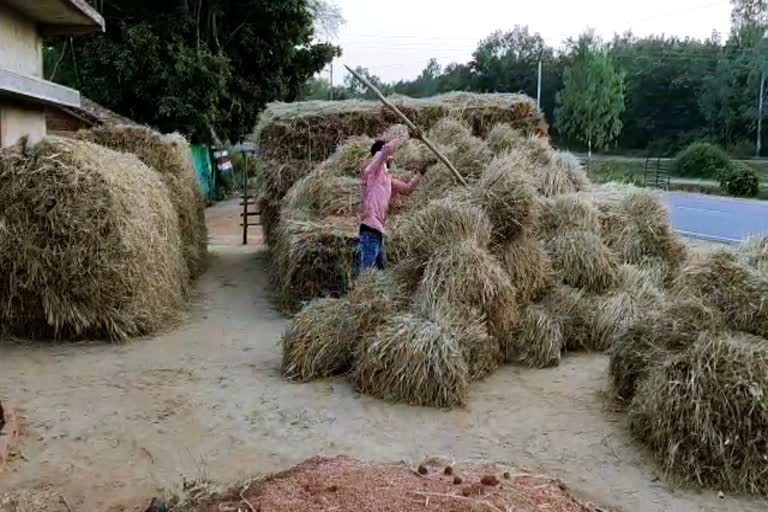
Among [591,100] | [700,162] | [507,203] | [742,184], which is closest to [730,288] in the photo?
[507,203]

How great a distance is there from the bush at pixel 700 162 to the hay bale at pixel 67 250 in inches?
1275

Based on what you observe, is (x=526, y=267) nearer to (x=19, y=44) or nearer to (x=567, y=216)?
(x=567, y=216)

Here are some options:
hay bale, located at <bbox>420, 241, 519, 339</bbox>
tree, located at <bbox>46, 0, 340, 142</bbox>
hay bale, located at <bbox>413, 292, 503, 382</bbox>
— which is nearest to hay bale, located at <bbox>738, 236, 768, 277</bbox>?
hay bale, located at <bbox>420, 241, 519, 339</bbox>

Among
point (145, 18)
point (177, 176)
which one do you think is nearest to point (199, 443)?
point (177, 176)

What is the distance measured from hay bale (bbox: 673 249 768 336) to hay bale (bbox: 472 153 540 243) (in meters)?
1.74

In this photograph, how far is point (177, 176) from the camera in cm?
1081

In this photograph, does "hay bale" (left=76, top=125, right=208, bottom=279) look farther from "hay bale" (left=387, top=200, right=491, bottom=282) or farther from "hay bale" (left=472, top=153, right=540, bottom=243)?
"hay bale" (left=472, top=153, right=540, bottom=243)

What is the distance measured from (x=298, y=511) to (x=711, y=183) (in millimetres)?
32405

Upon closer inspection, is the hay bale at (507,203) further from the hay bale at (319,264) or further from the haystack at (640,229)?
the haystack at (640,229)

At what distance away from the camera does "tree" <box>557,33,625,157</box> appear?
1496 inches

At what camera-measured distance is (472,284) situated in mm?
6266

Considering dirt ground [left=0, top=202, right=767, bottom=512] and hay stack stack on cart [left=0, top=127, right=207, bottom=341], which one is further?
hay stack stack on cart [left=0, top=127, right=207, bottom=341]

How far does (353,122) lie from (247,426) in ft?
23.3

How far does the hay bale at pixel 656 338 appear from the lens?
200 inches
